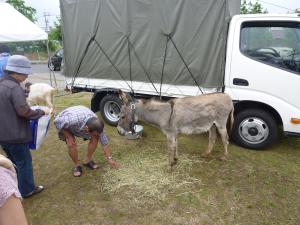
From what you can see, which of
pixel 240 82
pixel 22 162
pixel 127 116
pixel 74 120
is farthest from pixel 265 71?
pixel 22 162

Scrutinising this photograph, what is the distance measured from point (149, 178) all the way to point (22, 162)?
1761 millimetres

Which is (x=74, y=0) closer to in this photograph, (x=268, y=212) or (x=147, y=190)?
(x=147, y=190)

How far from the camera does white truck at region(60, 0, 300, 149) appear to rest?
4.51 m

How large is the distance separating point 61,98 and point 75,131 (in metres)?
6.09

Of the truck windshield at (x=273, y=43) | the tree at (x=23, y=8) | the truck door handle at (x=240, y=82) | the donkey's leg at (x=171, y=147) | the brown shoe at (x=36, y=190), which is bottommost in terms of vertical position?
the brown shoe at (x=36, y=190)

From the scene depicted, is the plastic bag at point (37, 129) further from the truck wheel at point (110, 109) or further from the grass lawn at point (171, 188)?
the truck wheel at point (110, 109)

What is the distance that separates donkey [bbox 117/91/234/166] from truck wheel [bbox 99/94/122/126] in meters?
1.70

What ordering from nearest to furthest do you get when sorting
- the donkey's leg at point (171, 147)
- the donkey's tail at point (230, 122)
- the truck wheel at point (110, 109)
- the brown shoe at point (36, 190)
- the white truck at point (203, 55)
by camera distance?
the brown shoe at point (36, 190)
the donkey's leg at point (171, 147)
the white truck at point (203, 55)
the donkey's tail at point (230, 122)
the truck wheel at point (110, 109)

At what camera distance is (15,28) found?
8312mm

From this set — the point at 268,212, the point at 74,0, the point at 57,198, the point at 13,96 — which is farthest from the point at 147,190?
the point at 74,0

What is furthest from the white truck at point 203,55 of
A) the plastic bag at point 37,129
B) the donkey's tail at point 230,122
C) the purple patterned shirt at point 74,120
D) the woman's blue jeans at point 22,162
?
the woman's blue jeans at point 22,162

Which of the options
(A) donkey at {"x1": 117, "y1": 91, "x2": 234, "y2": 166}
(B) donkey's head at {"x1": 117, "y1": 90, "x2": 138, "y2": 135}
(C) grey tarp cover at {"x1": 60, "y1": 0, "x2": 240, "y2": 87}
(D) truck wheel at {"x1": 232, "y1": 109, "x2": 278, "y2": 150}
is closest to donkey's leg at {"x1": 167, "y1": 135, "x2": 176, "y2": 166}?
(A) donkey at {"x1": 117, "y1": 91, "x2": 234, "y2": 166}

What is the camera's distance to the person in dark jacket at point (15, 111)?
3.09 meters

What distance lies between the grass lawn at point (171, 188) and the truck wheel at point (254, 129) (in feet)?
0.62
